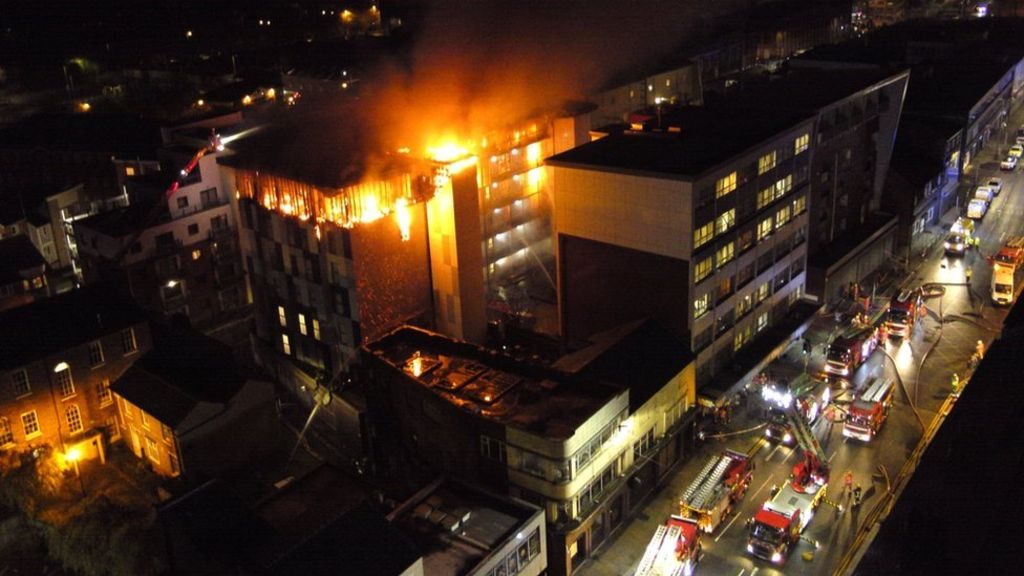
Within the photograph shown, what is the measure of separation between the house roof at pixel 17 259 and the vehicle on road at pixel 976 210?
5753cm

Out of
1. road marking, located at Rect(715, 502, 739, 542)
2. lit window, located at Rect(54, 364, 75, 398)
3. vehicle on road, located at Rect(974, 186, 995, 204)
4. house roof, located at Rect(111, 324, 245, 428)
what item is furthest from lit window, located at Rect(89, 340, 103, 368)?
vehicle on road, located at Rect(974, 186, 995, 204)

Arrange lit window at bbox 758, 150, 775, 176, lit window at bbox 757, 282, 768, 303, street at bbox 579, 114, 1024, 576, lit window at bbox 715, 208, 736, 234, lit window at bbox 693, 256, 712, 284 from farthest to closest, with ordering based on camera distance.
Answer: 1. lit window at bbox 757, 282, 768, 303
2. lit window at bbox 758, 150, 775, 176
3. lit window at bbox 715, 208, 736, 234
4. lit window at bbox 693, 256, 712, 284
5. street at bbox 579, 114, 1024, 576

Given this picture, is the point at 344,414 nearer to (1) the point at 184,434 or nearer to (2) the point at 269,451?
(2) the point at 269,451

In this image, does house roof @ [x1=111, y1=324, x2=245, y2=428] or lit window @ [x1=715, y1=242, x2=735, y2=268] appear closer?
house roof @ [x1=111, y1=324, x2=245, y2=428]

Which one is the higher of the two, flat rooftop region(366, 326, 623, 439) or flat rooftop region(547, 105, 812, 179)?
flat rooftop region(547, 105, 812, 179)

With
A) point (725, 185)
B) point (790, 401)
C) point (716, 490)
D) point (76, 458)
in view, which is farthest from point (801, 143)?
point (76, 458)

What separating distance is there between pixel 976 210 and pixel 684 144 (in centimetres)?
3063

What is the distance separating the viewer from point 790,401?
116 feet

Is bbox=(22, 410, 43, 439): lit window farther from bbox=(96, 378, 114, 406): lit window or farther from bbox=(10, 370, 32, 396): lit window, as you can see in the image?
bbox=(96, 378, 114, 406): lit window

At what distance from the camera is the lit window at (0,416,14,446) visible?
3139 centimetres

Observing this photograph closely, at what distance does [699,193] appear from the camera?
34.5 metres

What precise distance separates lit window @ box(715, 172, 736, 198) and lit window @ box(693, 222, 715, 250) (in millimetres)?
1311

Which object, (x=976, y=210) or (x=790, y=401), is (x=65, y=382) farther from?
(x=976, y=210)

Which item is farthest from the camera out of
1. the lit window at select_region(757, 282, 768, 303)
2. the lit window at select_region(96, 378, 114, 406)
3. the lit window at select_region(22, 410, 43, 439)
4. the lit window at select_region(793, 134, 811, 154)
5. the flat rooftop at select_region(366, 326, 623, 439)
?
the lit window at select_region(793, 134, 811, 154)
